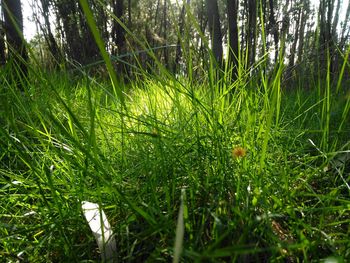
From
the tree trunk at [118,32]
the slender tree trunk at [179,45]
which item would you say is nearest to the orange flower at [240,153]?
the slender tree trunk at [179,45]

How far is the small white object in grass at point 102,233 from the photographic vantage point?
0.52 m

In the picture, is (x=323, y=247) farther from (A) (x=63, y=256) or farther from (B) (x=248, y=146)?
(A) (x=63, y=256)

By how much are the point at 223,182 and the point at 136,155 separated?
0.30 meters

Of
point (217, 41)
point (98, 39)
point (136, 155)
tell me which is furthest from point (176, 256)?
point (217, 41)

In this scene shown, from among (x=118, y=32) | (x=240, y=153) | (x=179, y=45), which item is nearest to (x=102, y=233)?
(x=240, y=153)

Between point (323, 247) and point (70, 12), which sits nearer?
point (323, 247)

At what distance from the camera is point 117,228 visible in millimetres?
589

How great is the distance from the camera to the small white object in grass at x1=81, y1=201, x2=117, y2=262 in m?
0.52

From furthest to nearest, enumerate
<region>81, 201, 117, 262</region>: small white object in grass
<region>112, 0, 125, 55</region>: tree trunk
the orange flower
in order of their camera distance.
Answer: <region>112, 0, 125, 55</region>: tree trunk, the orange flower, <region>81, 201, 117, 262</region>: small white object in grass

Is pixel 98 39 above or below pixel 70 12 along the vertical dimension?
below

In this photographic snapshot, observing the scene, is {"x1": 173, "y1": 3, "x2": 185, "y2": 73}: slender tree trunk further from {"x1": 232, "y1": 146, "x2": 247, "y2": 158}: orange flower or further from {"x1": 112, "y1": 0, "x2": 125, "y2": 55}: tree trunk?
{"x1": 112, "y1": 0, "x2": 125, "y2": 55}: tree trunk

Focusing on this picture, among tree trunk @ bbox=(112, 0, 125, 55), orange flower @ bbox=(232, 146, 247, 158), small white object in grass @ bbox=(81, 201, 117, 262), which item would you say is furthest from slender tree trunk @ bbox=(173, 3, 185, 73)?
tree trunk @ bbox=(112, 0, 125, 55)

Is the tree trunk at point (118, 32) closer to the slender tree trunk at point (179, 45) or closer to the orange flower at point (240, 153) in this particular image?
the slender tree trunk at point (179, 45)

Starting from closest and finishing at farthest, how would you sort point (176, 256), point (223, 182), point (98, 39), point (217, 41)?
point (176, 256) < point (98, 39) < point (223, 182) < point (217, 41)
